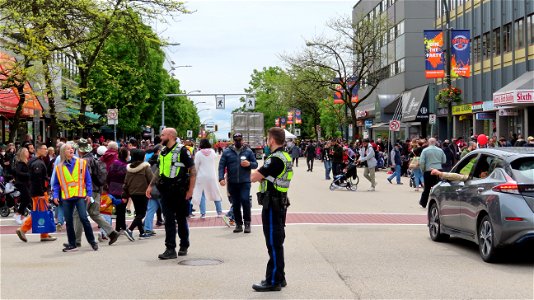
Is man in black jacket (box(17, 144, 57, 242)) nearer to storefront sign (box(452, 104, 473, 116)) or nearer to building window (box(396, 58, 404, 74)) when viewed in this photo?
storefront sign (box(452, 104, 473, 116))

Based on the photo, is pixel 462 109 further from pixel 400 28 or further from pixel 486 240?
pixel 486 240

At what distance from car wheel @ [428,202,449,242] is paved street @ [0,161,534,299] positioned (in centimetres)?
21

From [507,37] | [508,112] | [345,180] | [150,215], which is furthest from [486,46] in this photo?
[150,215]

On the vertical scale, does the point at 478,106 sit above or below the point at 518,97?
below

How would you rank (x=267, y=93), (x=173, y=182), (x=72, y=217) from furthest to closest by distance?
(x=267, y=93) < (x=72, y=217) < (x=173, y=182)

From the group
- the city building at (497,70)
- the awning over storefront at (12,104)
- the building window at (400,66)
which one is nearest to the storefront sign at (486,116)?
the city building at (497,70)

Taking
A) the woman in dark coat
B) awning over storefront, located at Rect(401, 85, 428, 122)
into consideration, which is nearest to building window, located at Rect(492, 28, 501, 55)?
awning over storefront, located at Rect(401, 85, 428, 122)

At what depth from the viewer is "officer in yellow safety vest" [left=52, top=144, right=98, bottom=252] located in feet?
34.8

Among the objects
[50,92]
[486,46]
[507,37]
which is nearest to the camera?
[50,92]

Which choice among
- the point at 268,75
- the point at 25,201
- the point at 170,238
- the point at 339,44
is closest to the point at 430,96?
the point at 339,44

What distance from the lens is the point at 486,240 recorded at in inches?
365

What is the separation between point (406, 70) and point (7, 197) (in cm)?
4200

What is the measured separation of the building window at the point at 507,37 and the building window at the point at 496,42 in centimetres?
69

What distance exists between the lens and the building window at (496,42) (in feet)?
126
